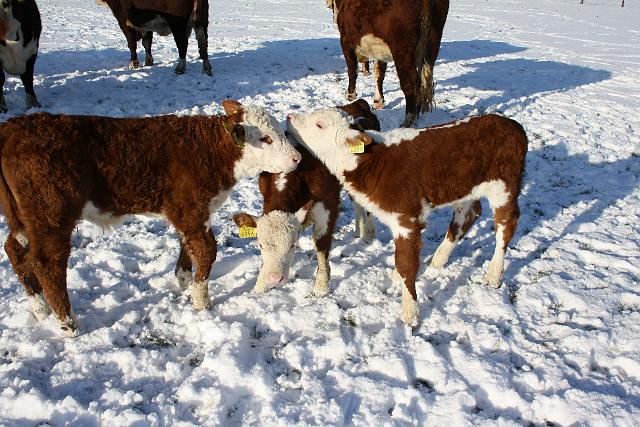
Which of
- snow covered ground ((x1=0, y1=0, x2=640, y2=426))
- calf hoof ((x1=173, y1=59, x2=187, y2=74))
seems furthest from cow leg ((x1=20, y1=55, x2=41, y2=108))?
calf hoof ((x1=173, y1=59, x2=187, y2=74))

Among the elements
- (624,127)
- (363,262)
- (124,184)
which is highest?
(124,184)

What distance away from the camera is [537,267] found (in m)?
4.79

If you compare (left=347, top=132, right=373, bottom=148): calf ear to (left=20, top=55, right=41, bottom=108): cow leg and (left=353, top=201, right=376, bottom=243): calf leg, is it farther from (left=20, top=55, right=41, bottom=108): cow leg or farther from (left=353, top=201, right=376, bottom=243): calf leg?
(left=20, top=55, right=41, bottom=108): cow leg

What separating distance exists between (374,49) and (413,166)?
207 inches

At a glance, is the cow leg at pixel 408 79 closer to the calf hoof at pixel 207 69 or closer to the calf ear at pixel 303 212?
the calf hoof at pixel 207 69

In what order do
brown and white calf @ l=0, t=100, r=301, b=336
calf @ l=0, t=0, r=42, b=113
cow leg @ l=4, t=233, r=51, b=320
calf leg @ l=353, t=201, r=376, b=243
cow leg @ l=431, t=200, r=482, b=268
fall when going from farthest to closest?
calf @ l=0, t=0, r=42, b=113 → calf leg @ l=353, t=201, r=376, b=243 → cow leg @ l=431, t=200, r=482, b=268 → cow leg @ l=4, t=233, r=51, b=320 → brown and white calf @ l=0, t=100, r=301, b=336

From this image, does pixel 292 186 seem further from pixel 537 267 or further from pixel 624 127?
pixel 624 127

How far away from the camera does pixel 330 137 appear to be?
4152 mm

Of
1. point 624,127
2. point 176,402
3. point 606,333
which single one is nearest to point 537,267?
point 606,333

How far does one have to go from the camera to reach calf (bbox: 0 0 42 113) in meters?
7.89

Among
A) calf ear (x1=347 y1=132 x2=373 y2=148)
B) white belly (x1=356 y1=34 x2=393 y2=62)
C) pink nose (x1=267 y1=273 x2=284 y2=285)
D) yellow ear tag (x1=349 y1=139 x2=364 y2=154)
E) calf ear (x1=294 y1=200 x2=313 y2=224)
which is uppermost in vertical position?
white belly (x1=356 y1=34 x2=393 y2=62)

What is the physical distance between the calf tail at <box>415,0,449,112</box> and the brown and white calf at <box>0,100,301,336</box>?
5.25 meters

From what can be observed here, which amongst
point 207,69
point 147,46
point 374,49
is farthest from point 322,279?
point 147,46

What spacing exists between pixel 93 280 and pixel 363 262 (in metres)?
2.65
